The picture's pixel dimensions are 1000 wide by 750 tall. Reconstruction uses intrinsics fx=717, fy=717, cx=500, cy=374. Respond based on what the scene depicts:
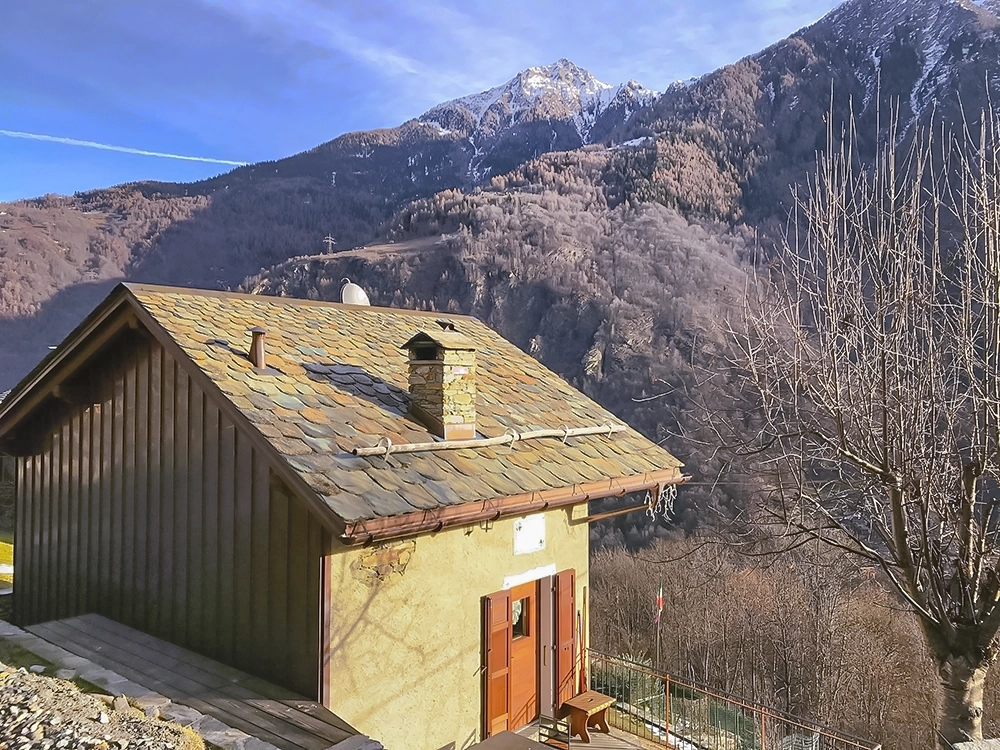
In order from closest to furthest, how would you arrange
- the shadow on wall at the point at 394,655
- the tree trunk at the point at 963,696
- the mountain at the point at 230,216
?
the shadow on wall at the point at 394,655 → the tree trunk at the point at 963,696 → the mountain at the point at 230,216

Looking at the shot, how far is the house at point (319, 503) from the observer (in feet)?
20.0

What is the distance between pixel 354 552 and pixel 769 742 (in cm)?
1422

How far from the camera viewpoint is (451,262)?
62.6m

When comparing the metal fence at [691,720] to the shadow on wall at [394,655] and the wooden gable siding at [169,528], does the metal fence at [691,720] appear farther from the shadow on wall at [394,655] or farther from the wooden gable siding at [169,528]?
the wooden gable siding at [169,528]

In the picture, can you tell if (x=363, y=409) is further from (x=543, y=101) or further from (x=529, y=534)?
(x=543, y=101)

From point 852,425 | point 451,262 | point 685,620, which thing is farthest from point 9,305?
point 852,425

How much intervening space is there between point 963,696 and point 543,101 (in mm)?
134278

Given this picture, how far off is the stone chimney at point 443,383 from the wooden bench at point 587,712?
320 cm

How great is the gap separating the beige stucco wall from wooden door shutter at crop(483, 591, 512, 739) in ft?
0.28

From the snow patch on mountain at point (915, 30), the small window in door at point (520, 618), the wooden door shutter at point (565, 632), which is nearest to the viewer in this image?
the small window in door at point (520, 618)

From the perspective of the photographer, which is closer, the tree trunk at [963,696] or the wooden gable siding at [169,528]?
the wooden gable siding at [169,528]

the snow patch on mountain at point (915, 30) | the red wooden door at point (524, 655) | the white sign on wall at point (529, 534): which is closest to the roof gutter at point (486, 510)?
the white sign on wall at point (529, 534)

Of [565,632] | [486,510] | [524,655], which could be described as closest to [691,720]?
[565,632]

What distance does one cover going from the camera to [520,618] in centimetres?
799
